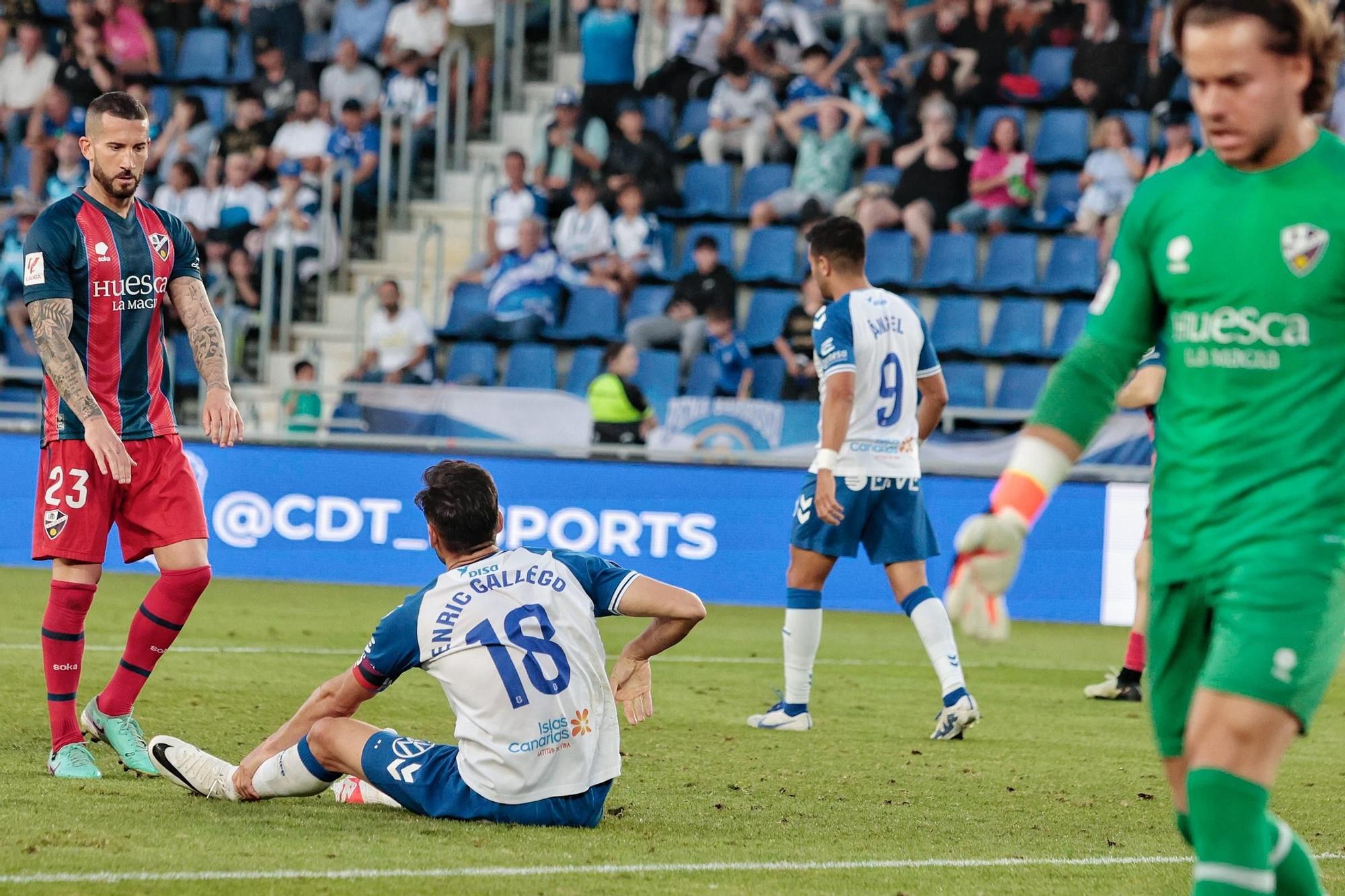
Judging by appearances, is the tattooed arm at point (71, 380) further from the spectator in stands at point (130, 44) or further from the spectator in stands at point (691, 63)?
the spectator in stands at point (130, 44)

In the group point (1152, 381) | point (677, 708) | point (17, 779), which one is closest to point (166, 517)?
point (17, 779)

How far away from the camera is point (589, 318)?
1714 cm

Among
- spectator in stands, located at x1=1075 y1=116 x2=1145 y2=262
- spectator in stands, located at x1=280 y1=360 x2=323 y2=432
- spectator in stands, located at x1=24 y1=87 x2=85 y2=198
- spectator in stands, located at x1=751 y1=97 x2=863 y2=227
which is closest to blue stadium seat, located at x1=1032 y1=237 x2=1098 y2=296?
spectator in stands, located at x1=1075 y1=116 x2=1145 y2=262

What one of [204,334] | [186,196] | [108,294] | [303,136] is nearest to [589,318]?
[303,136]

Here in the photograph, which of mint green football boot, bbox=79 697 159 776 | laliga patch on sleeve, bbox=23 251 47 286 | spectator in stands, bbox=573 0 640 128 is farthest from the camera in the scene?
spectator in stands, bbox=573 0 640 128

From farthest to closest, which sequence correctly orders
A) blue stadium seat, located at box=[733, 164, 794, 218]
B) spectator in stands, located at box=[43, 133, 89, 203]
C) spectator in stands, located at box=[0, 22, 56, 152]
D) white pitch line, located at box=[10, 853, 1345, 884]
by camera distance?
spectator in stands, located at box=[0, 22, 56, 152] < spectator in stands, located at box=[43, 133, 89, 203] < blue stadium seat, located at box=[733, 164, 794, 218] < white pitch line, located at box=[10, 853, 1345, 884]

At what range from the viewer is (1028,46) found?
1848cm

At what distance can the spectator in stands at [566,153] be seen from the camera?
18.2 metres

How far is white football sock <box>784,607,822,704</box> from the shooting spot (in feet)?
26.4

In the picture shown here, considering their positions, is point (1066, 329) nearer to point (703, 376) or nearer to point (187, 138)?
point (703, 376)

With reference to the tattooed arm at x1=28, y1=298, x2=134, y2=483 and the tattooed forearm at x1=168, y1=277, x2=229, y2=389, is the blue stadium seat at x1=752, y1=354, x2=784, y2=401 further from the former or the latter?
the tattooed arm at x1=28, y1=298, x2=134, y2=483

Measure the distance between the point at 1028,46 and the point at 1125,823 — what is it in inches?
550

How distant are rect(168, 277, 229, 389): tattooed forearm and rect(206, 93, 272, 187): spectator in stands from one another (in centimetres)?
1304

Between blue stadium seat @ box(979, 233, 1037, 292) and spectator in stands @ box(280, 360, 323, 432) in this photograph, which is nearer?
spectator in stands @ box(280, 360, 323, 432)
